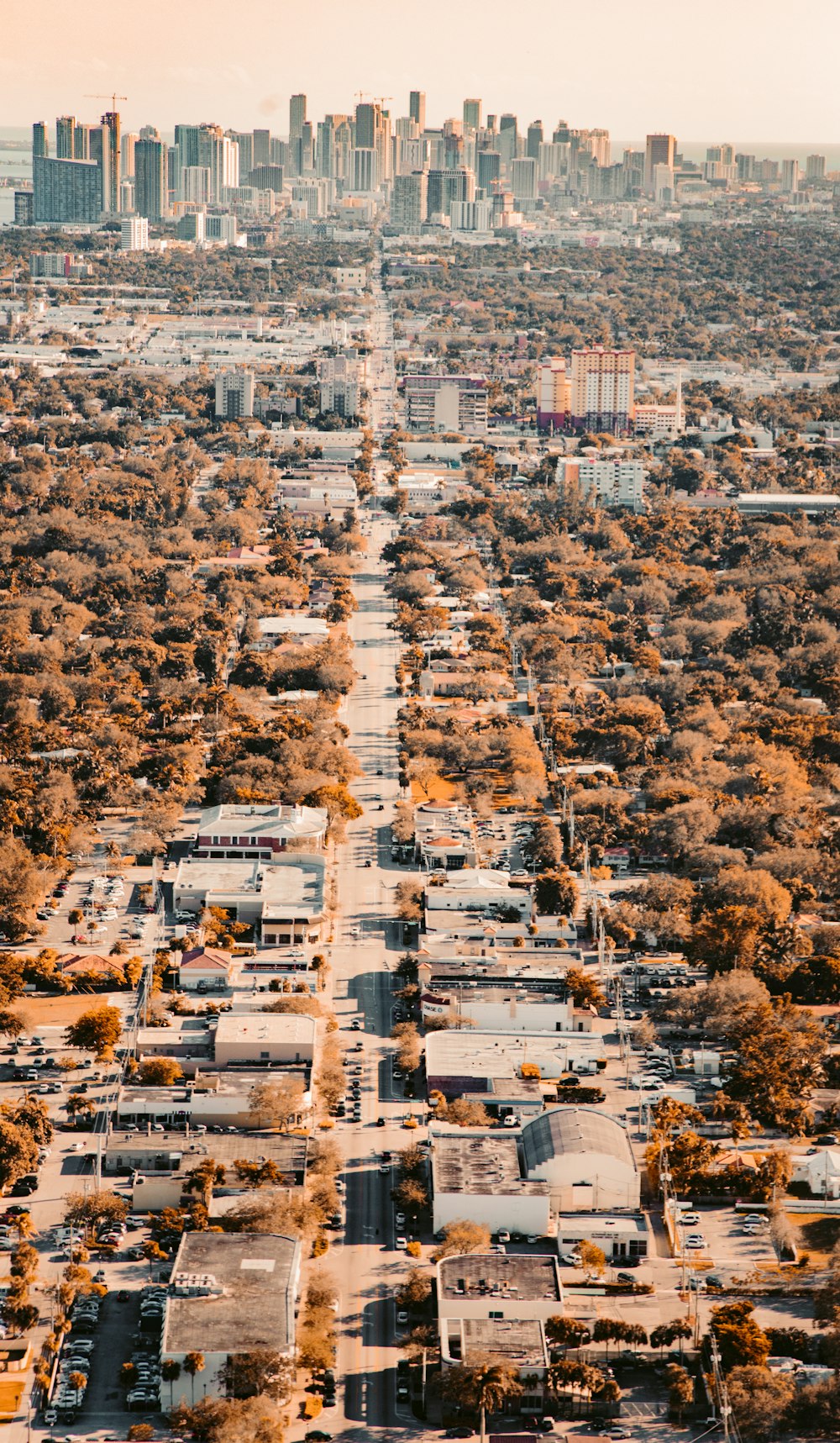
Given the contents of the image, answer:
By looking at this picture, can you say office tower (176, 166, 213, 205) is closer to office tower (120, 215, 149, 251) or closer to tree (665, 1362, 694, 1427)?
office tower (120, 215, 149, 251)

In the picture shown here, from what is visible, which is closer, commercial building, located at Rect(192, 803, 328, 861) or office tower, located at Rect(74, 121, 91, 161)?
commercial building, located at Rect(192, 803, 328, 861)

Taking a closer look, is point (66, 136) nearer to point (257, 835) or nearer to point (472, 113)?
point (472, 113)

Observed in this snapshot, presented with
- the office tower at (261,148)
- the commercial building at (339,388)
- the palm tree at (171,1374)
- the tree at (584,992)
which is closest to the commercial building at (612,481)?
the commercial building at (339,388)

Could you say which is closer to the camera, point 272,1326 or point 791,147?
point 272,1326

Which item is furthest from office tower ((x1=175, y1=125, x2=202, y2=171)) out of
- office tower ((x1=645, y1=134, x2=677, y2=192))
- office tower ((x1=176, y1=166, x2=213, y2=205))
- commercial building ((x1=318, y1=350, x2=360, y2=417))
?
commercial building ((x1=318, y1=350, x2=360, y2=417))

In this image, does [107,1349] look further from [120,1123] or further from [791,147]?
[791,147]

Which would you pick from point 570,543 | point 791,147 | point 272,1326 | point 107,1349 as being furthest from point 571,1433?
point 791,147

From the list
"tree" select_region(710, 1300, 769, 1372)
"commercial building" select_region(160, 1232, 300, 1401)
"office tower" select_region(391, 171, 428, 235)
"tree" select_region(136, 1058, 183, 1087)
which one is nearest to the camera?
"commercial building" select_region(160, 1232, 300, 1401)
